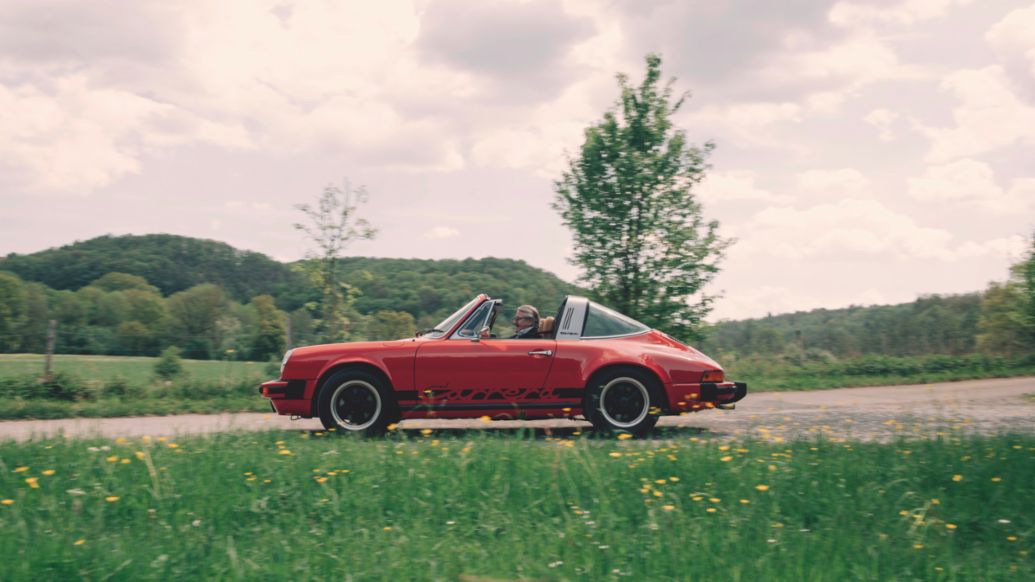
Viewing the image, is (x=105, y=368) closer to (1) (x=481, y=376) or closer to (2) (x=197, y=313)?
(1) (x=481, y=376)

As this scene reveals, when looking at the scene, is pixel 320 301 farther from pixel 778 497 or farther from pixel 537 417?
pixel 778 497

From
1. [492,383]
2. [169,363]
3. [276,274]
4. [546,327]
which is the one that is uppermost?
[276,274]

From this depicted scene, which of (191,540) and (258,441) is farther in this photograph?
(258,441)

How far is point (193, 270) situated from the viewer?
117 feet

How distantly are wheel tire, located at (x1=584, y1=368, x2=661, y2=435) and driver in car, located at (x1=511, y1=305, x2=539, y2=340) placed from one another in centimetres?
100

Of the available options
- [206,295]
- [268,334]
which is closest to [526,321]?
[268,334]

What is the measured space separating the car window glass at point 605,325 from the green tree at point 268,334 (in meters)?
9.10

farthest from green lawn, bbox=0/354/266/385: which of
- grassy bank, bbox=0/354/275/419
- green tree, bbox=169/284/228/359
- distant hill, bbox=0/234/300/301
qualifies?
distant hill, bbox=0/234/300/301

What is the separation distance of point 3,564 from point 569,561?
2575 millimetres

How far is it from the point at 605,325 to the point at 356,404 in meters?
2.74

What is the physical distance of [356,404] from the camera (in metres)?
7.70

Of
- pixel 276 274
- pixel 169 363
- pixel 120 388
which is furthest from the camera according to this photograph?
pixel 276 274

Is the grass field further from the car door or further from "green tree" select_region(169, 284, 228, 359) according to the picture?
"green tree" select_region(169, 284, 228, 359)

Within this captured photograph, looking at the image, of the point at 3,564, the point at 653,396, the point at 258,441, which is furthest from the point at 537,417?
the point at 3,564
